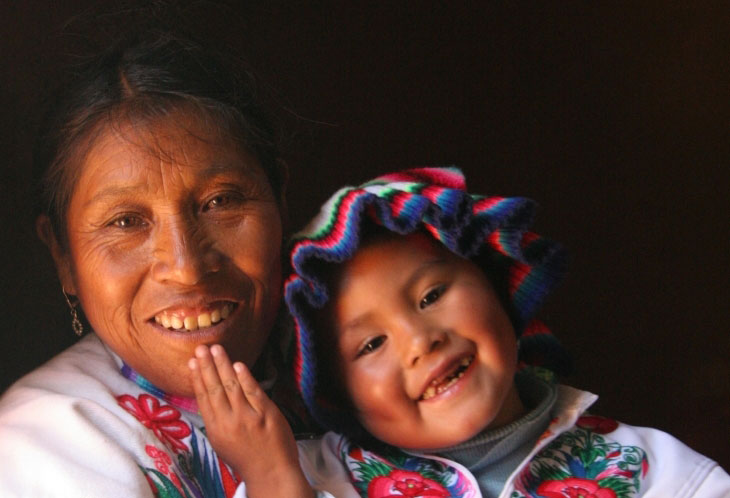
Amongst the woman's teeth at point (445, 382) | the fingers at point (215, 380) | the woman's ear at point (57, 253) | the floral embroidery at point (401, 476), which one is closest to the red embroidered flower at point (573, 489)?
the floral embroidery at point (401, 476)

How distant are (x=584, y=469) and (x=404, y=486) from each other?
0.25 m

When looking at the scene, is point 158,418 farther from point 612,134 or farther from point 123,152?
point 612,134

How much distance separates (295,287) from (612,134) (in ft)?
2.88

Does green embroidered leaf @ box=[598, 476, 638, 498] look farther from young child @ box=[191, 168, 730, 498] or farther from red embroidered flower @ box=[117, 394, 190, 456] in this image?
red embroidered flower @ box=[117, 394, 190, 456]

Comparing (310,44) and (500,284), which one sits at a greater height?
(310,44)

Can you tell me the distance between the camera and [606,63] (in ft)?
5.98

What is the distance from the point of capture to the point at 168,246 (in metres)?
1.18

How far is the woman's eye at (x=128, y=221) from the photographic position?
1.20 m

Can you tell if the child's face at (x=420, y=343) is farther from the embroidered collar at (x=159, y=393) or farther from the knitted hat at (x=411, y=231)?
the embroidered collar at (x=159, y=393)

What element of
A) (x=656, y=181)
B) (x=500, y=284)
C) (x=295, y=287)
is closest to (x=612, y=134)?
(x=656, y=181)

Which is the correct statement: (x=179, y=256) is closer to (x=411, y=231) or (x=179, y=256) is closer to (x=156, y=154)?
(x=156, y=154)

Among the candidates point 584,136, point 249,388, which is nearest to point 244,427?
point 249,388

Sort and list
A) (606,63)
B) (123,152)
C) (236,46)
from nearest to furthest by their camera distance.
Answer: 1. (123,152)
2. (236,46)
3. (606,63)

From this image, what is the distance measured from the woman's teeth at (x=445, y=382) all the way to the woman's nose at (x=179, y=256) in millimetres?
316
